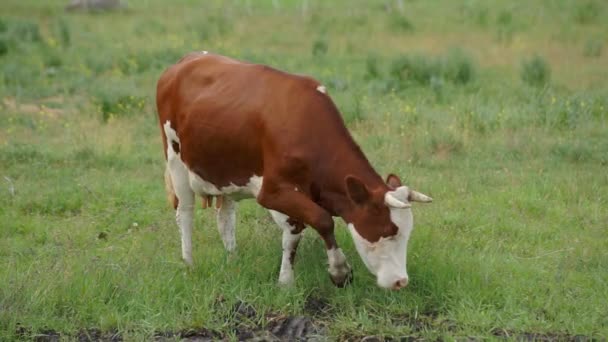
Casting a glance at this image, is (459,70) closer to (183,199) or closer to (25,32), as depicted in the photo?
(183,199)

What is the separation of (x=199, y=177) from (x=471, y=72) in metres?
8.02

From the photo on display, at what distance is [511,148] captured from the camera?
1074cm

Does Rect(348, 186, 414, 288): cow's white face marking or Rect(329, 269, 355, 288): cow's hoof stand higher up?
Rect(348, 186, 414, 288): cow's white face marking

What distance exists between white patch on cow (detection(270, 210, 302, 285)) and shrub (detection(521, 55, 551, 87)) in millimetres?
8238

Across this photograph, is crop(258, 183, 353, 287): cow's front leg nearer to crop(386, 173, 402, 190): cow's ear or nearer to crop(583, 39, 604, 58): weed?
crop(386, 173, 402, 190): cow's ear

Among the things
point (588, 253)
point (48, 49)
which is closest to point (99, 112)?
point (48, 49)

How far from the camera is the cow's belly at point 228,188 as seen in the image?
21.9ft

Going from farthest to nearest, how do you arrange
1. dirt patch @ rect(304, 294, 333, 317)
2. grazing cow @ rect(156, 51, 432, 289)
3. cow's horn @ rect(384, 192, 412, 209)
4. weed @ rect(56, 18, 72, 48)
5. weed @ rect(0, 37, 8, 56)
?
weed @ rect(56, 18, 72, 48) < weed @ rect(0, 37, 8, 56) < dirt patch @ rect(304, 294, 333, 317) < grazing cow @ rect(156, 51, 432, 289) < cow's horn @ rect(384, 192, 412, 209)

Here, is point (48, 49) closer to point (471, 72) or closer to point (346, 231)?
point (471, 72)

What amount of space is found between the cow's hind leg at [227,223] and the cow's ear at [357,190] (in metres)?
1.71

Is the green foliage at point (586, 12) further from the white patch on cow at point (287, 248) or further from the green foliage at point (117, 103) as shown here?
A: the white patch on cow at point (287, 248)

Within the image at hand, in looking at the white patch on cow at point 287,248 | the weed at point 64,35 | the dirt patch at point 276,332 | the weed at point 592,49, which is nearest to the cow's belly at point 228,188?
the white patch on cow at point 287,248

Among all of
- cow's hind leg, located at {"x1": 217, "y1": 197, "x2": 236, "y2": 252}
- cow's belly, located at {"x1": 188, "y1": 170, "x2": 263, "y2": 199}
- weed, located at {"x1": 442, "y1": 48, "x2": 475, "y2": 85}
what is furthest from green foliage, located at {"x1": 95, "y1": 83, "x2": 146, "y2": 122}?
cow's belly, located at {"x1": 188, "y1": 170, "x2": 263, "y2": 199}

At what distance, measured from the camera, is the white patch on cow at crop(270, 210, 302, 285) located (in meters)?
6.71
